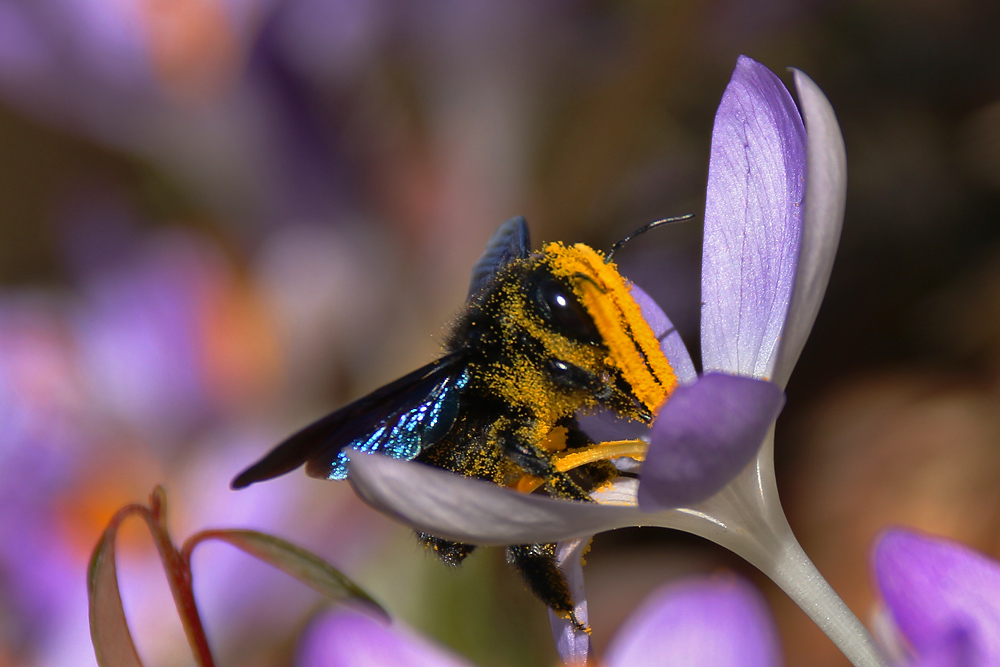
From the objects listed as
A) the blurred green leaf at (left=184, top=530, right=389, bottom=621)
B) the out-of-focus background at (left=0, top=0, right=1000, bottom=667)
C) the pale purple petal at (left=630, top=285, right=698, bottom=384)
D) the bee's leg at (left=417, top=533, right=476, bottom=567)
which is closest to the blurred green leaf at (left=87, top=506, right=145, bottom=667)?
A: the blurred green leaf at (left=184, top=530, right=389, bottom=621)

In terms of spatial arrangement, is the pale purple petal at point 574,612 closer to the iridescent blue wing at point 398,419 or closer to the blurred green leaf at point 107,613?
the iridescent blue wing at point 398,419

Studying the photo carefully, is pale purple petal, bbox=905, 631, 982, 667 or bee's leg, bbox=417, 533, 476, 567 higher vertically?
bee's leg, bbox=417, 533, 476, 567

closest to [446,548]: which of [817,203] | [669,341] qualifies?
[669,341]

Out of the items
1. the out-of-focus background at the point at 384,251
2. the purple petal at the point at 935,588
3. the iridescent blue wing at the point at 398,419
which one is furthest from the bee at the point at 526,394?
the out-of-focus background at the point at 384,251

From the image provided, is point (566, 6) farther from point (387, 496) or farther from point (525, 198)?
point (387, 496)

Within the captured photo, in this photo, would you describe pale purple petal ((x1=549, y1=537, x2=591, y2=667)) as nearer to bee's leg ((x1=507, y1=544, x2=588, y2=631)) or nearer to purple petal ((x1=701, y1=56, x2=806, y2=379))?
bee's leg ((x1=507, y1=544, x2=588, y2=631))

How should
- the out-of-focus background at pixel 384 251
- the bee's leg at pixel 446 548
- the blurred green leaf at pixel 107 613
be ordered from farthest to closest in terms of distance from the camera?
1. the out-of-focus background at pixel 384 251
2. the bee's leg at pixel 446 548
3. the blurred green leaf at pixel 107 613
